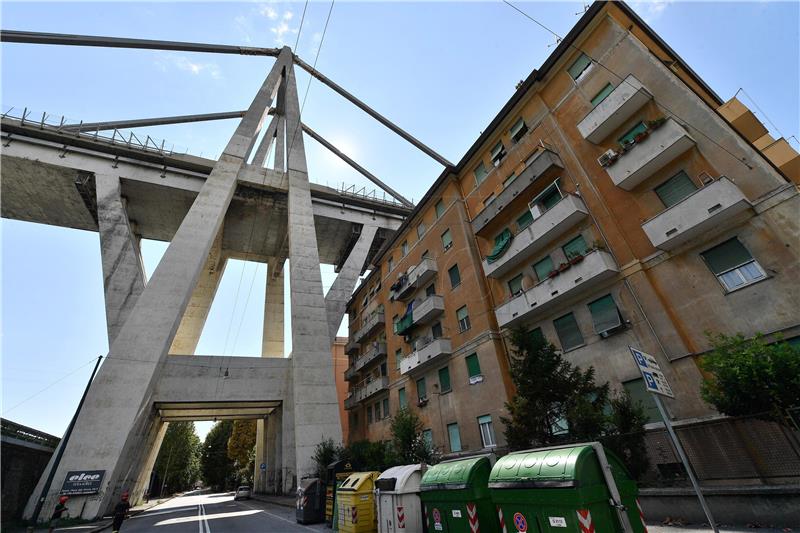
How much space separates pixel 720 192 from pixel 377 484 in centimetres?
1341

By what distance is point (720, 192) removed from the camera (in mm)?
10367

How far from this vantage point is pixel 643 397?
11.6 metres

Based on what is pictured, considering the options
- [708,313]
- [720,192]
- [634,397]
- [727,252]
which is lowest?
[634,397]

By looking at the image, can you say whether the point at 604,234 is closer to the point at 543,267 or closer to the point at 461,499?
the point at 543,267

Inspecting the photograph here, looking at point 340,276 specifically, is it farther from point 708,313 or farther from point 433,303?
point 708,313

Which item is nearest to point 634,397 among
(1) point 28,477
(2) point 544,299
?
(2) point 544,299

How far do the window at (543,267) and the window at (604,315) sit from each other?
2.45 metres

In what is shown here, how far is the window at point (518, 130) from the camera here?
18.7 metres

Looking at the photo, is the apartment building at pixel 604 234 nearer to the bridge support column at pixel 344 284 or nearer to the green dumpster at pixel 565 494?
the green dumpster at pixel 565 494

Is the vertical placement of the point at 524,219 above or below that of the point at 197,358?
above

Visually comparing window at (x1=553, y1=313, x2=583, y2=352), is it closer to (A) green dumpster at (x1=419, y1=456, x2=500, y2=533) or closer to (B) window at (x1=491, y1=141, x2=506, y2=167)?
(A) green dumpster at (x1=419, y1=456, x2=500, y2=533)

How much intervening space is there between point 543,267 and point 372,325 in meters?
16.8

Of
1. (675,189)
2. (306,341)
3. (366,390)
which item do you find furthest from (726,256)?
(366,390)

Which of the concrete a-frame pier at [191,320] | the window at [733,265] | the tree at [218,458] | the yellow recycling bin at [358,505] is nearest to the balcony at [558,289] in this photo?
the window at [733,265]
